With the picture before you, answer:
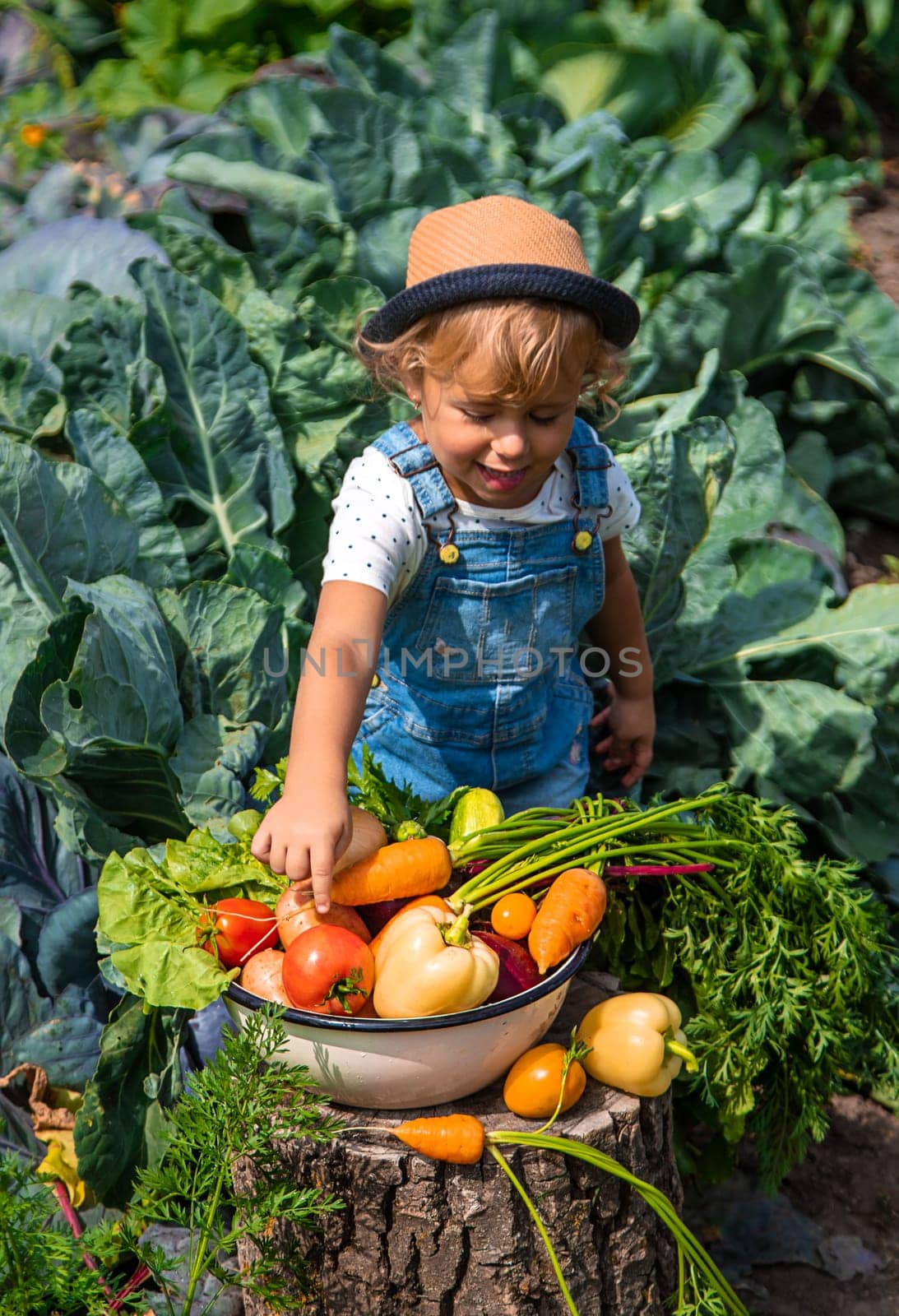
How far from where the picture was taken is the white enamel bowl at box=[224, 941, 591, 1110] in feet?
5.46

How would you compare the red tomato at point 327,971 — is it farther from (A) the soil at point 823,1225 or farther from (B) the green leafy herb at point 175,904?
(A) the soil at point 823,1225

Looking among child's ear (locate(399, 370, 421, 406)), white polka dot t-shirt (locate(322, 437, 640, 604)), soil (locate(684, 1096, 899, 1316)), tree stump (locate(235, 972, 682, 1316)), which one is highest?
child's ear (locate(399, 370, 421, 406))

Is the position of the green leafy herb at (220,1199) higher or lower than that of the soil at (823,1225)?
higher

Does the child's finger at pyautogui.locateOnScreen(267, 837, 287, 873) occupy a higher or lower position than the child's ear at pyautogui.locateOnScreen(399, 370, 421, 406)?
lower

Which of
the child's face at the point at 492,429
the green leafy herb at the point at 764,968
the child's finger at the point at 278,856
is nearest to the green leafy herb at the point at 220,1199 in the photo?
the child's finger at the point at 278,856

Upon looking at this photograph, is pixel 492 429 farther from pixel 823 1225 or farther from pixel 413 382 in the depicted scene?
pixel 823 1225

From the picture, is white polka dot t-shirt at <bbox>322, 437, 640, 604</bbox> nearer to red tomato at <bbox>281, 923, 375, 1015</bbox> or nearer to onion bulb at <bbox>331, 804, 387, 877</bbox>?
onion bulb at <bbox>331, 804, 387, 877</bbox>

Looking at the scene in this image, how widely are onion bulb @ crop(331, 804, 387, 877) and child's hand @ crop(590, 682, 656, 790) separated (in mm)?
952

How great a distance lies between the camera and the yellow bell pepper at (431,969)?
166 cm

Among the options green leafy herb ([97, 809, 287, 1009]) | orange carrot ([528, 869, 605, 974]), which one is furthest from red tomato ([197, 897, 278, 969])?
orange carrot ([528, 869, 605, 974])

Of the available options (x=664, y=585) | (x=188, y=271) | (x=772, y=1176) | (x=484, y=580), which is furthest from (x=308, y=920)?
(x=188, y=271)

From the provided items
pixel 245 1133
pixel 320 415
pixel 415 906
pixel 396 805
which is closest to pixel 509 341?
pixel 396 805

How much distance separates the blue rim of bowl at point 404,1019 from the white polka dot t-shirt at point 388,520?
71 centimetres

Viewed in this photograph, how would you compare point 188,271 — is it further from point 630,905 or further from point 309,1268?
point 309,1268
